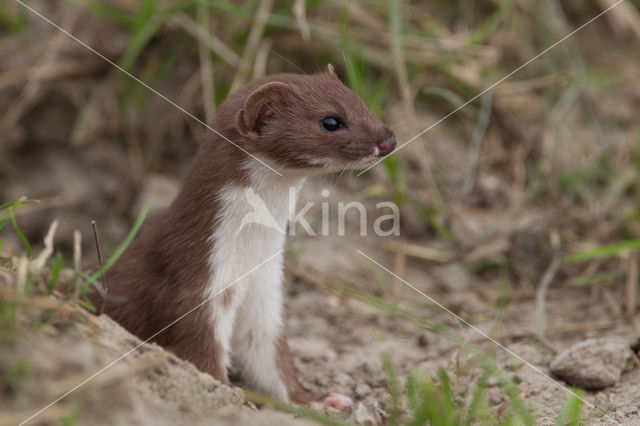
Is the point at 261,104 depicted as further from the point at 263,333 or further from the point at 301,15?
the point at 301,15

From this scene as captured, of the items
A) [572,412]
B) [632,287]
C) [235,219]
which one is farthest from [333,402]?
[632,287]

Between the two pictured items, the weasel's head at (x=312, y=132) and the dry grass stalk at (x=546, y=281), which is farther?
the dry grass stalk at (x=546, y=281)

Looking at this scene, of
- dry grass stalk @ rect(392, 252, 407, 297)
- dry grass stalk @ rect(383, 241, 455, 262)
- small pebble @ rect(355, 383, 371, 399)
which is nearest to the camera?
small pebble @ rect(355, 383, 371, 399)

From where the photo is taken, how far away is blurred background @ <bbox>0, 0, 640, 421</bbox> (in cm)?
410

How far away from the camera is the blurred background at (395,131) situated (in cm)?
410

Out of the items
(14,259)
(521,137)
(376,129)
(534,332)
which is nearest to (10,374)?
(14,259)

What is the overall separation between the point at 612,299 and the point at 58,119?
3.58 metres

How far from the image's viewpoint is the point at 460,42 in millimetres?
4898

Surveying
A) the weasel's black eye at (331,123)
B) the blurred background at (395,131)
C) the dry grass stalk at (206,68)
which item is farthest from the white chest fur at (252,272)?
the dry grass stalk at (206,68)

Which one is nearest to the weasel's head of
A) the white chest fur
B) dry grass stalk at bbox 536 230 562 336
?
the white chest fur

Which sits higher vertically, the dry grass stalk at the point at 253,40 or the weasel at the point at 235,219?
the dry grass stalk at the point at 253,40

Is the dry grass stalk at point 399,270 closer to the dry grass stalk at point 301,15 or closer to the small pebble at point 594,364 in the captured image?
the small pebble at point 594,364

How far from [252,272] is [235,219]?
222mm

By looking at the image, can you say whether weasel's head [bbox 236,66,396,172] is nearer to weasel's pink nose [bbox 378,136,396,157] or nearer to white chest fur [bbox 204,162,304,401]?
weasel's pink nose [bbox 378,136,396,157]
